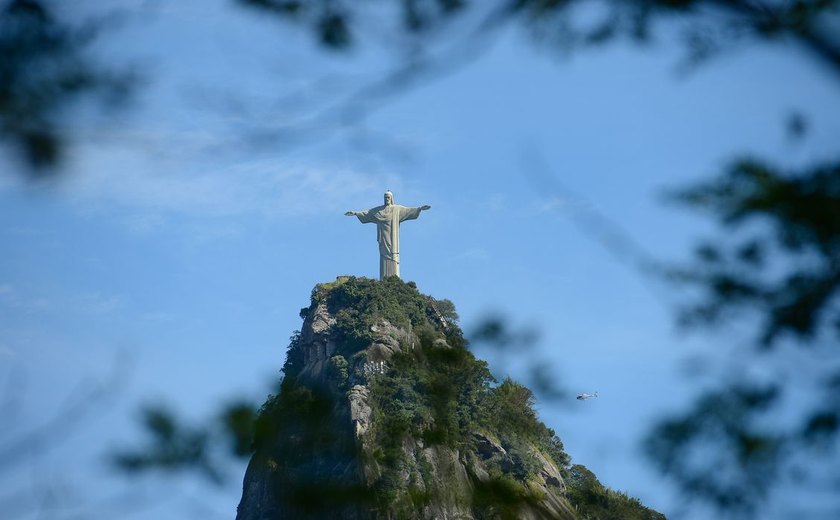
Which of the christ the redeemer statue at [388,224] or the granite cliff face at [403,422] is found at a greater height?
the christ the redeemer statue at [388,224]

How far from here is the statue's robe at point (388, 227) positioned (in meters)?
35.8

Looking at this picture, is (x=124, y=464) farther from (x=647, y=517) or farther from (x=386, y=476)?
(x=647, y=517)

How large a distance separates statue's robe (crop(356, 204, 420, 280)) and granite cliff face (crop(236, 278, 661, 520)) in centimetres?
74

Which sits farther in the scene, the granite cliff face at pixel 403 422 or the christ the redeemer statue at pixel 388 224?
the christ the redeemer statue at pixel 388 224

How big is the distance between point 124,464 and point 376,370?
80.1ft

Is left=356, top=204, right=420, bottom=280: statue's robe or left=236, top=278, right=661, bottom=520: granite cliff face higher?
left=356, top=204, right=420, bottom=280: statue's robe

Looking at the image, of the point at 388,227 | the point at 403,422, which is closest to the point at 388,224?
the point at 388,227

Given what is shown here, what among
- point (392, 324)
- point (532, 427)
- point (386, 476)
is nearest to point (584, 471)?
point (532, 427)

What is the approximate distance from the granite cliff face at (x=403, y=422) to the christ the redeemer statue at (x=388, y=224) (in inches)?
29.6

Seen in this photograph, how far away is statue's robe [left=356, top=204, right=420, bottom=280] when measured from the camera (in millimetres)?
35781

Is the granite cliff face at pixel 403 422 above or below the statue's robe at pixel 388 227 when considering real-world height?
below

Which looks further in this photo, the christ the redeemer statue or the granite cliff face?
the christ the redeemer statue

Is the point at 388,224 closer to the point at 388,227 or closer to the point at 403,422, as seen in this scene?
the point at 388,227

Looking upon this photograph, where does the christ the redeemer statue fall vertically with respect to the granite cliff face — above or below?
above
